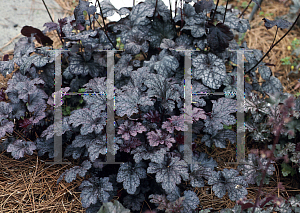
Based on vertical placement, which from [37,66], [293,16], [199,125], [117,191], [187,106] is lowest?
[117,191]

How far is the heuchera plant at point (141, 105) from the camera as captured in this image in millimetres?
1728

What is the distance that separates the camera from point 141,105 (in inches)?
76.7

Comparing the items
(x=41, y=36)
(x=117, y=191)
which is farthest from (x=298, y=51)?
(x=41, y=36)

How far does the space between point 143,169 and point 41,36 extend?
5.04 ft

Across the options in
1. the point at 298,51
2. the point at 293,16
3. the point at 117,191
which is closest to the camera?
the point at 117,191

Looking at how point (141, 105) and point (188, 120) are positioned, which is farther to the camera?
point (141, 105)

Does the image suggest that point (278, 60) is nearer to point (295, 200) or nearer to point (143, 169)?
point (295, 200)

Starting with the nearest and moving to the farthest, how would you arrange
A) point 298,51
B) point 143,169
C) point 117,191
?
1. point 143,169
2. point 117,191
3. point 298,51

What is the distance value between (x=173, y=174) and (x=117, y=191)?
→ 0.52 m

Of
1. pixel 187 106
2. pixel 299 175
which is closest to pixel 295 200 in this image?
pixel 299 175

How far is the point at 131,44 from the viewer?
2.17m

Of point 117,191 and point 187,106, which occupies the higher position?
point 187,106

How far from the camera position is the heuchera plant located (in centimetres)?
173

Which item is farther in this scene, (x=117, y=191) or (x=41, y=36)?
(x=41, y=36)
